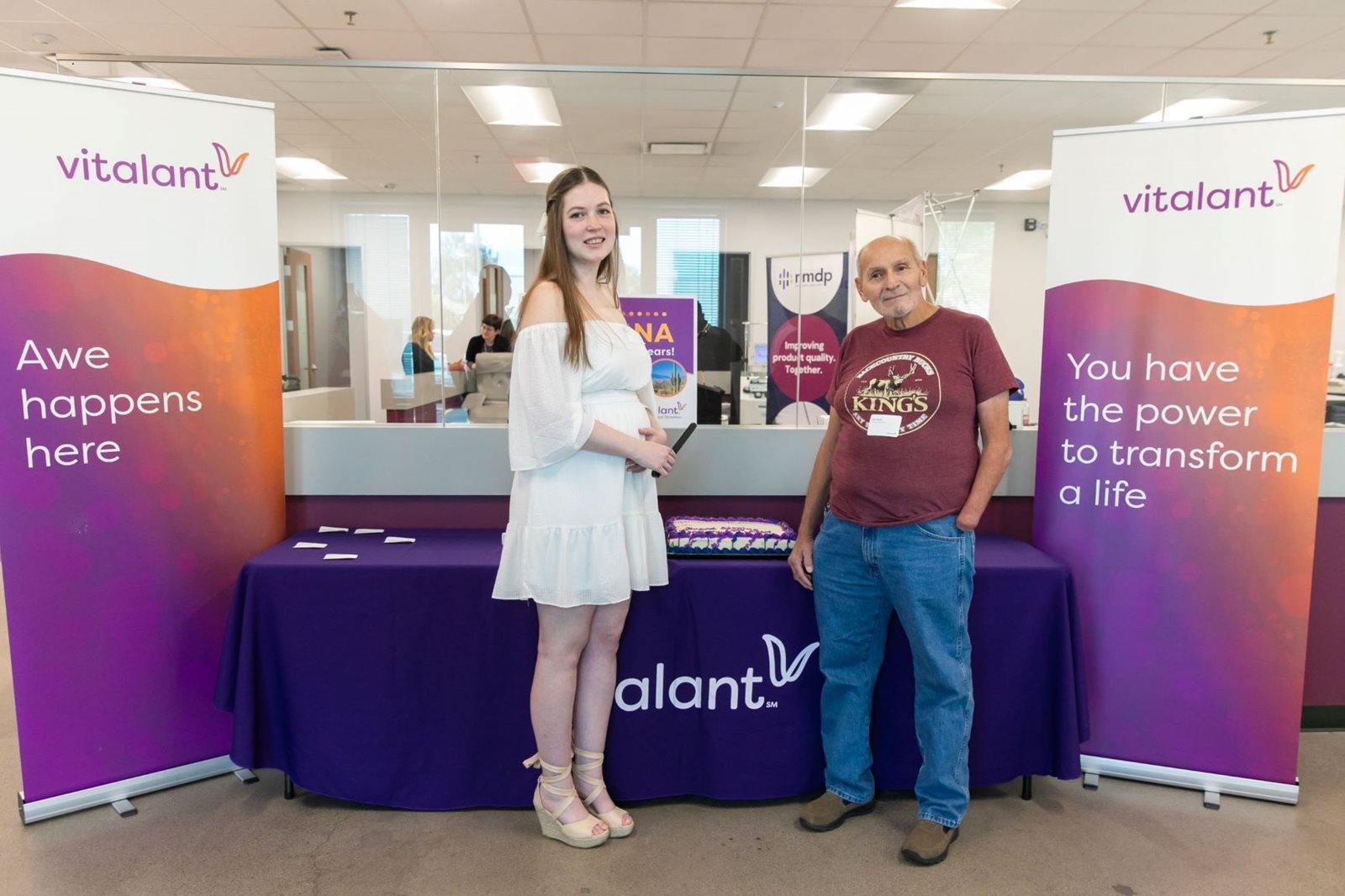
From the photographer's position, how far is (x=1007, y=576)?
86.3 inches

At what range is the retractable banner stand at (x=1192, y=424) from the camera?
2207mm

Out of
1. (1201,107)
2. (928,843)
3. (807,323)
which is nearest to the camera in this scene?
(928,843)

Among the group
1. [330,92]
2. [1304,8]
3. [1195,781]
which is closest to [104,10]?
[330,92]

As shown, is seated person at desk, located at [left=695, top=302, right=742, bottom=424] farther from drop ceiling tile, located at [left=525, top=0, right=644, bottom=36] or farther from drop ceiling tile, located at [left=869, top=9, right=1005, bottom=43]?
drop ceiling tile, located at [left=869, top=9, right=1005, bottom=43]

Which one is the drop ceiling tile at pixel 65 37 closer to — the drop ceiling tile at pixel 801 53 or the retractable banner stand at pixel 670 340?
the drop ceiling tile at pixel 801 53

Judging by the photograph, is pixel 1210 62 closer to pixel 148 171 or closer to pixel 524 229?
pixel 524 229

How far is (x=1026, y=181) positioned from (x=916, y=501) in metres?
8.43

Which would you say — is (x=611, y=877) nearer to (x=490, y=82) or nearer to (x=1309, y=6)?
(x=490, y=82)

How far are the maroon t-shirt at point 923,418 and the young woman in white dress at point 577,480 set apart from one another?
0.50 meters

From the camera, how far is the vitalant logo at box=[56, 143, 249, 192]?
207 centimetres

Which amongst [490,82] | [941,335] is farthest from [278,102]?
[941,335]

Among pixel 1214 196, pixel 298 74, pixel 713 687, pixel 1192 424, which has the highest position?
pixel 298 74

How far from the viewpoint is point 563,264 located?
1.92 metres

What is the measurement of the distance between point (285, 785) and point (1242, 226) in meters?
3.04
